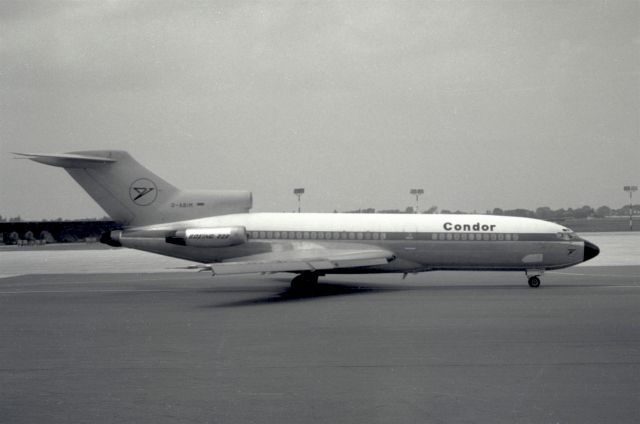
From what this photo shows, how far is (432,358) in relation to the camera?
968 cm

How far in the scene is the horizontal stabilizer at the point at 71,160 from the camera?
19953 millimetres

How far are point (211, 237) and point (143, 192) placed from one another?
310 cm

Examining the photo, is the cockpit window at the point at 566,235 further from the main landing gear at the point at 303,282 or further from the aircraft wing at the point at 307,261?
the main landing gear at the point at 303,282

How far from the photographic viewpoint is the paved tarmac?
7.20 metres

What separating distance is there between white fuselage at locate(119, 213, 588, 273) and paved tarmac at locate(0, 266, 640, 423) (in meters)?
2.58

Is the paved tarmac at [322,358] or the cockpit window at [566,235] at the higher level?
the cockpit window at [566,235]

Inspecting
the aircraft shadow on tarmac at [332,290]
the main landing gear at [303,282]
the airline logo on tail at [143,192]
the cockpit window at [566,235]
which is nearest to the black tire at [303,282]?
the main landing gear at [303,282]

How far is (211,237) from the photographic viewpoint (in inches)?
787

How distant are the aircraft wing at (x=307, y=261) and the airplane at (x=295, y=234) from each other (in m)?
0.07

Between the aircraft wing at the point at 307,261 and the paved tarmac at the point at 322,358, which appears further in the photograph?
the aircraft wing at the point at 307,261

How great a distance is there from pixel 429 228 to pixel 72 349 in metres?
13.3

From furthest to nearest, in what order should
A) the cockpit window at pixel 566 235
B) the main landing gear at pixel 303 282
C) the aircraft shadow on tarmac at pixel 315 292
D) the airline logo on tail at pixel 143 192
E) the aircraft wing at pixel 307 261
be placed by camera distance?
the cockpit window at pixel 566 235
the airline logo on tail at pixel 143 192
the main landing gear at pixel 303 282
the aircraft shadow on tarmac at pixel 315 292
the aircraft wing at pixel 307 261

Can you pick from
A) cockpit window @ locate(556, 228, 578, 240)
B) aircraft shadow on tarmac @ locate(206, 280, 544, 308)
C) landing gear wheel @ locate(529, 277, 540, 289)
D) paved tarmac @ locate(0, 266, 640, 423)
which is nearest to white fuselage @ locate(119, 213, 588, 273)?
cockpit window @ locate(556, 228, 578, 240)

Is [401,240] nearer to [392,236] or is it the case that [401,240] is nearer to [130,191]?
[392,236]
